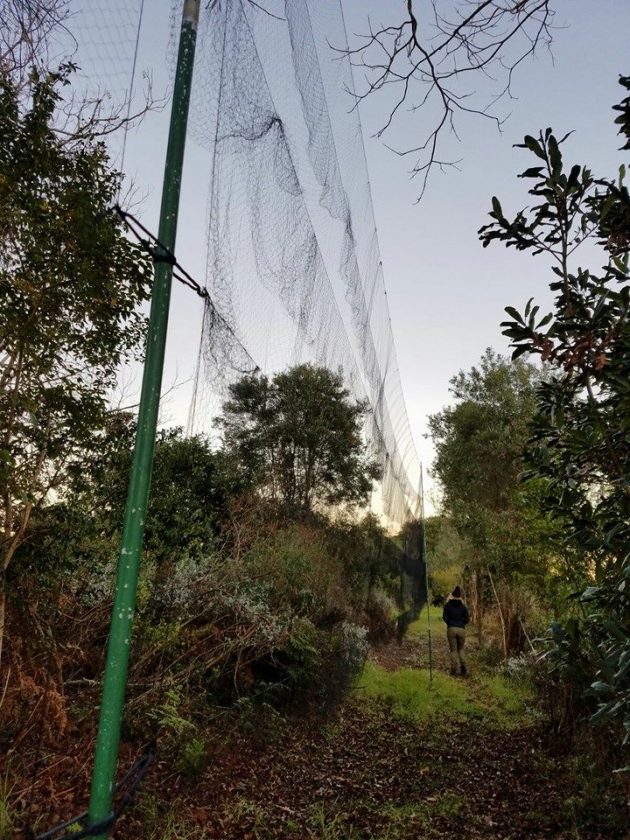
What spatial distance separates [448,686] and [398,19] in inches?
301

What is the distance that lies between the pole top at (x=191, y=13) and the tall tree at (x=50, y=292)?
5.32ft

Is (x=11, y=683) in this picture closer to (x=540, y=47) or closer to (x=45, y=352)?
(x=45, y=352)

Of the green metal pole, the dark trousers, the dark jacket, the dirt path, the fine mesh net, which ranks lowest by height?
the dirt path

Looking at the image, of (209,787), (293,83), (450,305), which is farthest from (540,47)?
(450,305)

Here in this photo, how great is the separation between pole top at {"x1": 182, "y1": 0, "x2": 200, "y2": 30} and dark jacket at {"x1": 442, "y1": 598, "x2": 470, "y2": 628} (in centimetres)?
858

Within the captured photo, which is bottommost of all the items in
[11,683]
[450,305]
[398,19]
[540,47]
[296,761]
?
[296,761]

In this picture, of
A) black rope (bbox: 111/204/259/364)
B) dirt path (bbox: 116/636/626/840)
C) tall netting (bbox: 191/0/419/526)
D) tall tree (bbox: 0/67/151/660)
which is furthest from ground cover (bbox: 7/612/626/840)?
black rope (bbox: 111/204/259/364)

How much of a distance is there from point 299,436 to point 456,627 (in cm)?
487

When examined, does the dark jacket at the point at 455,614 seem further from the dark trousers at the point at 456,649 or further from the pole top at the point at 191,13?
the pole top at the point at 191,13

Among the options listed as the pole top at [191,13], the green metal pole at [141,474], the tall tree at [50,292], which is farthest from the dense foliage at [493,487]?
the pole top at [191,13]

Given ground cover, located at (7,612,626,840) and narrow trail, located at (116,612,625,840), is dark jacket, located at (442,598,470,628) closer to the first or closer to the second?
narrow trail, located at (116,612,625,840)

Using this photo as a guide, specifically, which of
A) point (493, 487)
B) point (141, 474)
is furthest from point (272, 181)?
point (493, 487)

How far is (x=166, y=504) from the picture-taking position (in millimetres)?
5086

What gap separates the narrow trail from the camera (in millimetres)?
3275
